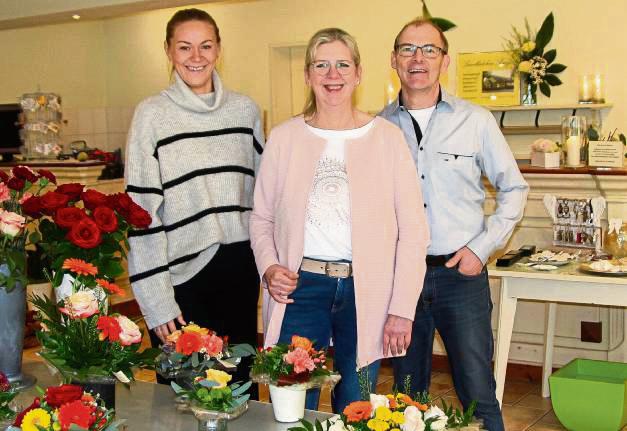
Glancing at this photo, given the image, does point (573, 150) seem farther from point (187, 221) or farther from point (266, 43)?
point (266, 43)

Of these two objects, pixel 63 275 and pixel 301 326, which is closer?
pixel 63 275

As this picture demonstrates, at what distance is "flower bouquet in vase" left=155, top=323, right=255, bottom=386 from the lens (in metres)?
2.13

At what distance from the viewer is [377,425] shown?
65.8 inches

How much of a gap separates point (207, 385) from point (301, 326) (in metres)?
0.66

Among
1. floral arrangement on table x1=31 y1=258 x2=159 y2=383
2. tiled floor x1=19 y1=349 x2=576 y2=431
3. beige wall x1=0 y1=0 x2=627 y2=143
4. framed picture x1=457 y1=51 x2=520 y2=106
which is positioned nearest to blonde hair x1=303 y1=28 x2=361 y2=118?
floral arrangement on table x1=31 y1=258 x2=159 y2=383

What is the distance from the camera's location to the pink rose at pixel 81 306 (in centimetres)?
201

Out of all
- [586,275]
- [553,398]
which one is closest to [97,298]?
[586,275]

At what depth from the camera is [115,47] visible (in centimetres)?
943

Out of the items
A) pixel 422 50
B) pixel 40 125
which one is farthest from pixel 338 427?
pixel 40 125

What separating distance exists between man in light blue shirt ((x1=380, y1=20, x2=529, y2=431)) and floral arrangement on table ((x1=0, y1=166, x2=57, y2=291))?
1131mm

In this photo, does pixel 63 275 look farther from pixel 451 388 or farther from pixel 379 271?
pixel 451 388

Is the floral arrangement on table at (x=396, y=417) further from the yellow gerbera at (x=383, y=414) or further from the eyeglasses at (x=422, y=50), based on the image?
the eyeglasses at (x=422, y=50)

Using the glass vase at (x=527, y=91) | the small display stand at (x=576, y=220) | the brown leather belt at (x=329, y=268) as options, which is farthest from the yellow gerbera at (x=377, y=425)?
the glass vase at (x=527, y=91)

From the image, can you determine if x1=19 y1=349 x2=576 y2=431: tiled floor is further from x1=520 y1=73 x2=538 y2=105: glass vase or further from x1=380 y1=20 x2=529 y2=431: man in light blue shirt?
x1=520 y1=73 x2=538 y2=105: glass vase
